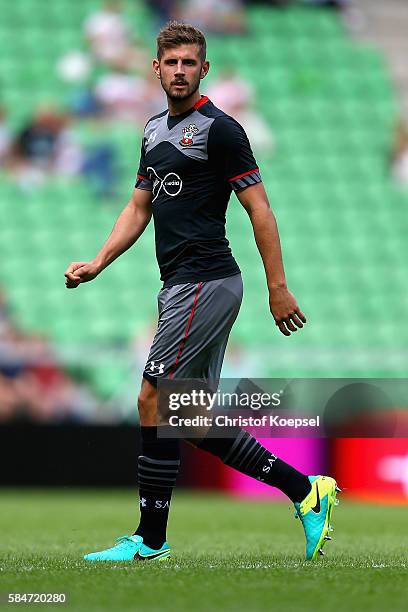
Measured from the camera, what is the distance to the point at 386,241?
14.7 metres

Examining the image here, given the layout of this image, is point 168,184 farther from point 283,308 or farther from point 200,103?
point 283,308

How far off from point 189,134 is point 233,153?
0.19 meters

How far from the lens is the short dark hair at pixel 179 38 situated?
4273mm

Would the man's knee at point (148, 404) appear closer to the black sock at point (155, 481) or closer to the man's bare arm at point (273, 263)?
the black sock at point (155, 481)

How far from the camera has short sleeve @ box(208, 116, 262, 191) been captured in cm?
423

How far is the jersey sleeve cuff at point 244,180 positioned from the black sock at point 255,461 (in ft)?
2.82

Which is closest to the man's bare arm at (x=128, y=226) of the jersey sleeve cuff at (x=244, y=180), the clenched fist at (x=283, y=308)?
the jersey sleeve cuff at (x=244, y=180)

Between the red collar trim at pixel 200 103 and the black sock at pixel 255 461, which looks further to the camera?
the red collar trim at pixel 200 103

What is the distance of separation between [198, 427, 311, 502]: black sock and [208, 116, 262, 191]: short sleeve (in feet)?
2.89

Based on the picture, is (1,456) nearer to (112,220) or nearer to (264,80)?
(112,220)

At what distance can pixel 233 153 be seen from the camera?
13.9ft

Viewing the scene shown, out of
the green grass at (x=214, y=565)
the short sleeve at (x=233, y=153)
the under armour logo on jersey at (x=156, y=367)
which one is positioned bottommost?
the green grass at (x=214, y=565)

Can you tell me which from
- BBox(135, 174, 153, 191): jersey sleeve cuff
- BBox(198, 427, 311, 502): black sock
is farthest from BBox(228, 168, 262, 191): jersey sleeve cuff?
BBox(198, 427, 311, 502): black sock

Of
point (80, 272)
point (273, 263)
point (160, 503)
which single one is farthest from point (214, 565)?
point (80, 272)
